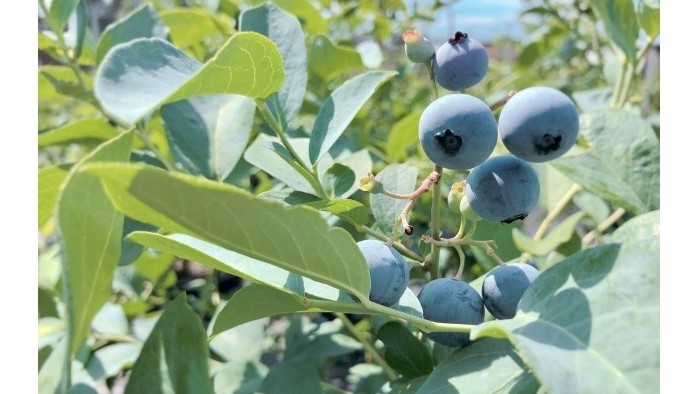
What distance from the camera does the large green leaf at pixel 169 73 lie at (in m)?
0.46

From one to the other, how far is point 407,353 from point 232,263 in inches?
11.5

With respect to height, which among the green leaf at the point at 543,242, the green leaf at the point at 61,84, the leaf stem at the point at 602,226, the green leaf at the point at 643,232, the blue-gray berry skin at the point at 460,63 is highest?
the blue-gray berry skin at the point at 460,63

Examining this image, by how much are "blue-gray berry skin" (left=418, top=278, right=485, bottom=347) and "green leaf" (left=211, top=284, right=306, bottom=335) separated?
13 centimetres

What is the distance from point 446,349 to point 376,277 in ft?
0.82

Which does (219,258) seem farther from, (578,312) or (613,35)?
(613,35)

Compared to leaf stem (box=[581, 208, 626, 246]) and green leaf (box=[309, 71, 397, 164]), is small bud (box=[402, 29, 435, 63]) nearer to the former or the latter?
green leaf (box=[309, 71, 397, 164])

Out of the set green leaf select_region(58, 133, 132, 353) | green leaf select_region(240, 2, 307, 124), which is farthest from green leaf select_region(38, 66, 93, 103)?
green leaf select_region(58, 133, 132, 353)

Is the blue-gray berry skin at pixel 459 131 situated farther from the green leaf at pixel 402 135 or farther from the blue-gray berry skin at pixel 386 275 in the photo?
the green leaf at pixel 402 135

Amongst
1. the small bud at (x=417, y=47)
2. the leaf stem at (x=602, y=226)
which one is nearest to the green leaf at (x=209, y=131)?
the small bud at (x=417, y=47)

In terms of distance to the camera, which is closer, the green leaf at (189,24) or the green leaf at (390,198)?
the green leaf at (390,198)

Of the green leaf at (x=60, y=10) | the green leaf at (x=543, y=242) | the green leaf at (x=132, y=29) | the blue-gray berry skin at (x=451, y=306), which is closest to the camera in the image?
the blue-gray berry skin at (x=451, y=306)

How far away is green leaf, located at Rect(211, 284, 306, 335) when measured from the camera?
21.2 inches

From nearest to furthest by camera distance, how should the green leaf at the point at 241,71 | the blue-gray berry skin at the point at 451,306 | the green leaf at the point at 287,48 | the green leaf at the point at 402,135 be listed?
the green leaf at the point at 241,71 < the blue-gray berry skin at the point at 451,306 < the green leaf at the point at 287,48 < the green leaf at the point at 402,135

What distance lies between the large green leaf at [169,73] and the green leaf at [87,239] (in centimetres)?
3
